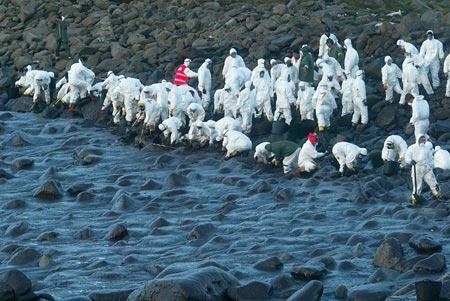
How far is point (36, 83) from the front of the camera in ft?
160

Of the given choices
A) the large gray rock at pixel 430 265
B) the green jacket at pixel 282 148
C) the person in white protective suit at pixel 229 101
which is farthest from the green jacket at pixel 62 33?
the large gray rock at pixel 430 265

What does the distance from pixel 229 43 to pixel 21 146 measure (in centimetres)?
1051

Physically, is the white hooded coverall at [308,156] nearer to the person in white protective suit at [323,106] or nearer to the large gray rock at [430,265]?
the person in white protective suit at [323,106]

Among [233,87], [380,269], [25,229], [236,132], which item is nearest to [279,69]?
[233,87]

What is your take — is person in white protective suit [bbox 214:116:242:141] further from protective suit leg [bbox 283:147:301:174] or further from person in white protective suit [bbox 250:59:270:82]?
protective suit leg [bbox 283:147:301:174]

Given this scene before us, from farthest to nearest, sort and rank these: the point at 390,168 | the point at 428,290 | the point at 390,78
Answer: the point at 390,78 → the point at 390,168 → the point at 428,290

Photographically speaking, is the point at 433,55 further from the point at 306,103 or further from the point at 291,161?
the point at 291,161

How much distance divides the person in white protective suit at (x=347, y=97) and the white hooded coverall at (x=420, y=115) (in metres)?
3.54

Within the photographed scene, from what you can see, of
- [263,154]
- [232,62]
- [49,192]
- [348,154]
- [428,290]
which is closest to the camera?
[428,290]

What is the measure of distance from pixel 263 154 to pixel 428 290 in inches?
576

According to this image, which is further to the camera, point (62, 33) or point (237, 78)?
point (62, 33)

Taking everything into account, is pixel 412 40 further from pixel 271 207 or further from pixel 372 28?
pixel 271 207

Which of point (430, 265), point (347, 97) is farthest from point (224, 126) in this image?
point (430, 265)

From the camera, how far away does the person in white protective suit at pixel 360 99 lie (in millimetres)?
40781
